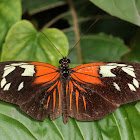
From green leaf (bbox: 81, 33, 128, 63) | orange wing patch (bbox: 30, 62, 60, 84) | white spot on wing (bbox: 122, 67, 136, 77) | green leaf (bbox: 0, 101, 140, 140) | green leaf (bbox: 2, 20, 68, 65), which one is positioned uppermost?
green leaf (bbox: 81, 33, 128, 63)

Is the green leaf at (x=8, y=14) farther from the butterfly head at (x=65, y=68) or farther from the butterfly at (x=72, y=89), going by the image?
the butterfly head at (x=65, y=68)

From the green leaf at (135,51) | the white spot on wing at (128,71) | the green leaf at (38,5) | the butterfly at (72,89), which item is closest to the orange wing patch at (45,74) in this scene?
the butterfly at (72,89)

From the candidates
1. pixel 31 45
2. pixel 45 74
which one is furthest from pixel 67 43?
pixel 45 74

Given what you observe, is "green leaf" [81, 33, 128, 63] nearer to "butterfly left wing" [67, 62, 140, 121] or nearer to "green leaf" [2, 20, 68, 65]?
"green leaf" [2, 20, 68, 65]

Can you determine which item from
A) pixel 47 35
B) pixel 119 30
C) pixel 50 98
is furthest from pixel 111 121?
pixel 119 30

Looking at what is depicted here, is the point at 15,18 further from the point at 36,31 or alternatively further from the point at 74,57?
the point at 74,57

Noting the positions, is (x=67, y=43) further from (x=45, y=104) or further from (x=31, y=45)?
(x=45, y=104)

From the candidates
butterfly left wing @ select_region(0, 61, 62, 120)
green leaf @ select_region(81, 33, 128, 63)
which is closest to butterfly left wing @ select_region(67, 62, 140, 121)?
butterfly left wing @ select_region(0, 61, 62, 120)

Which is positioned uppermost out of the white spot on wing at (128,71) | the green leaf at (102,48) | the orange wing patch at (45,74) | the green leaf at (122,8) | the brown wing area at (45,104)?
the green leaf at (102,48)

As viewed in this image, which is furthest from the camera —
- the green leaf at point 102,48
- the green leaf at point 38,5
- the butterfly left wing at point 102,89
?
the green leaf at point 38,5
